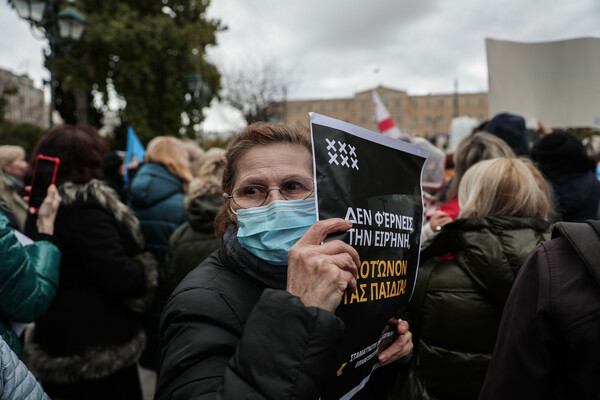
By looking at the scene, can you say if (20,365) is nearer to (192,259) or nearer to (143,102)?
(192,259)

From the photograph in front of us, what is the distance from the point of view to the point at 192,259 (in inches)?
113

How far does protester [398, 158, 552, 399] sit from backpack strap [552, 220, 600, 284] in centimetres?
72

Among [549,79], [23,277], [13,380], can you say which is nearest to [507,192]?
[13,380]

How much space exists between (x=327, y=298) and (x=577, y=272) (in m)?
0.66

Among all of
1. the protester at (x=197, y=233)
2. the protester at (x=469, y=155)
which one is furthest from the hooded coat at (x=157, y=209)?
the protester at (x=469, y=155)

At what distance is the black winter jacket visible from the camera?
1002mm

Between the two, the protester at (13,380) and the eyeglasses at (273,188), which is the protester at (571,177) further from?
the protester at (13,380)

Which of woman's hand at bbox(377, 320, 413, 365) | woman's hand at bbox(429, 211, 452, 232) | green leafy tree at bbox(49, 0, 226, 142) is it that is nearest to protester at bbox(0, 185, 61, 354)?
woman's hand at bbox(377, 320, 413, 365)

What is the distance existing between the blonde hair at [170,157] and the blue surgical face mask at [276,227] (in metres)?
2.62

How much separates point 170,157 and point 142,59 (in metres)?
17.4

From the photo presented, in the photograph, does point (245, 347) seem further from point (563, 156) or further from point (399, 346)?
point (563, 156)

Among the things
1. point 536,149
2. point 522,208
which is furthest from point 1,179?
point 536,149

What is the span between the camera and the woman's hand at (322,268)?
1.07m

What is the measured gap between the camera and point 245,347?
3.38ft
